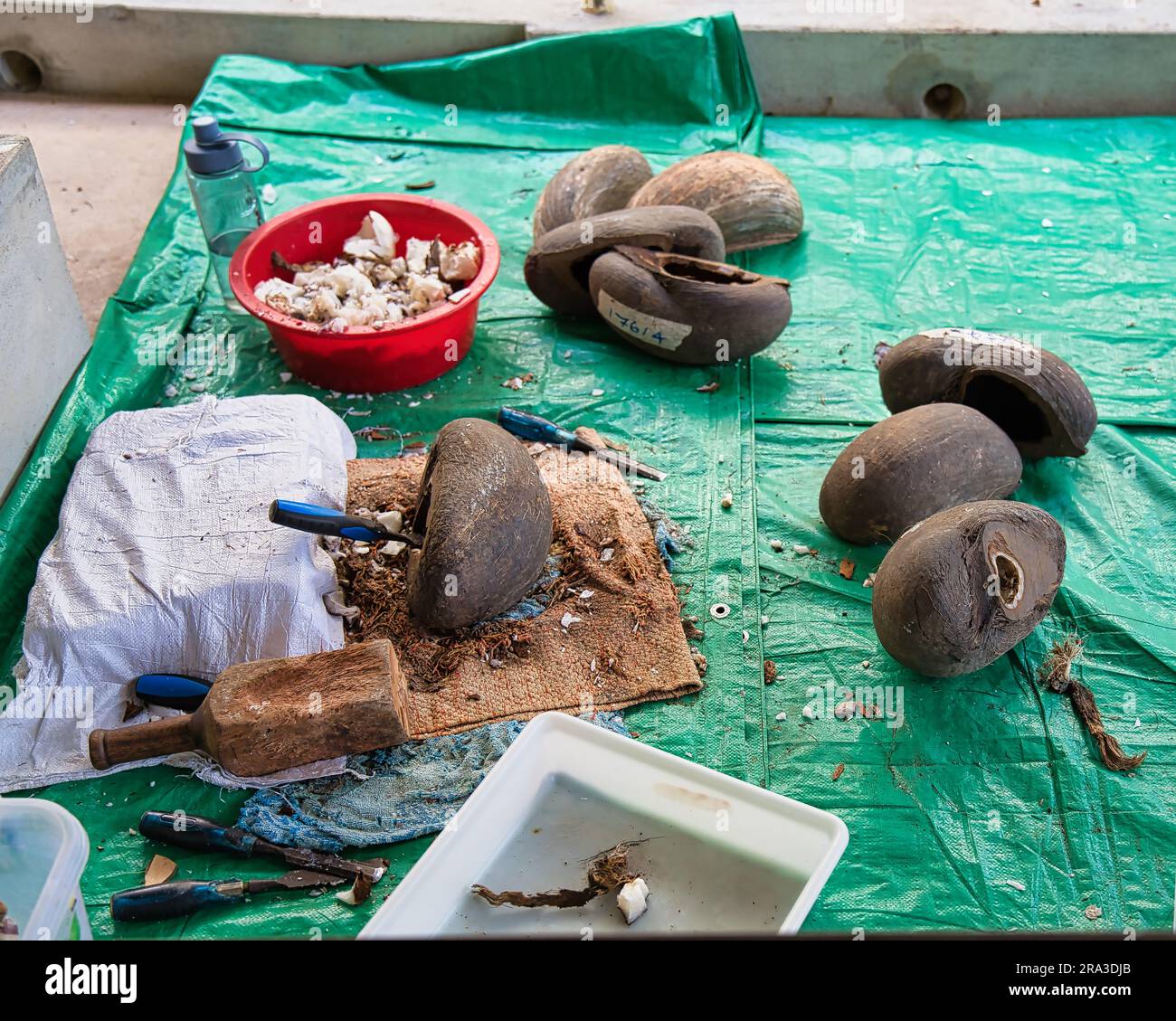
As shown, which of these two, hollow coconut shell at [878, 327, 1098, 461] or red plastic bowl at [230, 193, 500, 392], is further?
red plastic bowl at [230, 193, 500, 392]

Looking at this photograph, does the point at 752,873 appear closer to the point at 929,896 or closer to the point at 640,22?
the point at 929,896

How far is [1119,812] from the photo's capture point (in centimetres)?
207

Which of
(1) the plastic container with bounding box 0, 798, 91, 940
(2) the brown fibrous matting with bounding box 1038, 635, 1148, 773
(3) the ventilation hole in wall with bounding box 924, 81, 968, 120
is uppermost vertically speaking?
(3) the ventilation hole in wall with bounding box 924, 81, 968, 120

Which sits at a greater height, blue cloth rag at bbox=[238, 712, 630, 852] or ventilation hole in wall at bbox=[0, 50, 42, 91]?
ventilation hole in wall at bbox=[0, 50, 42, 91]

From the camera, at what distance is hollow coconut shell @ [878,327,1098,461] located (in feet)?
8.90

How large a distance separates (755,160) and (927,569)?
2.11 meters

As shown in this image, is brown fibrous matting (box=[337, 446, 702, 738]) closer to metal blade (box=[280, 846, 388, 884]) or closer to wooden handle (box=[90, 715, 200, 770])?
metal blade (box=[280, 846, 388, 884])

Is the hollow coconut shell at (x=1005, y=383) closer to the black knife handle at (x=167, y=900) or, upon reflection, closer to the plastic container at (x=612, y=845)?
the plastic container at (x=612, y=845)

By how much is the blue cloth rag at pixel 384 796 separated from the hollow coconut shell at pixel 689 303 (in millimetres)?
1337

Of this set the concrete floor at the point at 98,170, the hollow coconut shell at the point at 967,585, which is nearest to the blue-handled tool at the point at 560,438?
the hollow coconut shell at the point at 967,585

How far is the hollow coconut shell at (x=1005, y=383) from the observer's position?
2.71m

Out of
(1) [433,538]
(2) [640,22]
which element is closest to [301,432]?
(1) [433,538]

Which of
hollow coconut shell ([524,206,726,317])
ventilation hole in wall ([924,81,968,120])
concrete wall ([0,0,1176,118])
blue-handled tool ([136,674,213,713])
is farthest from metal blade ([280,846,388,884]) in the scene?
ventilation hole in wall ([924,81,968,120])

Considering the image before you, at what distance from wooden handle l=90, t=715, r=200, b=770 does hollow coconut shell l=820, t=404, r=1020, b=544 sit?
152 cm
